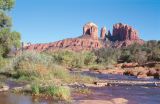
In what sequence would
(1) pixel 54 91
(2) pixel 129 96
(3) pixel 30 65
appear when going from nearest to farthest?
(1) pixel 54 91 < (2) pixel 129 96 < (3) pixel 30 65

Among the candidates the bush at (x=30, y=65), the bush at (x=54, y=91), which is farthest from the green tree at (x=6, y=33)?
the bush at (x=30, y=65)

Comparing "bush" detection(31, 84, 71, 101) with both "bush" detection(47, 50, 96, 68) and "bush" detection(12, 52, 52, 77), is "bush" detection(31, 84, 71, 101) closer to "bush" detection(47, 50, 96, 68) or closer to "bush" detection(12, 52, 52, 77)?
"bush" detection(12, 52, 52, 77)

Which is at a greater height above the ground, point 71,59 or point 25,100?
point 71,59

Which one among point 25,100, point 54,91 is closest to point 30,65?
point 54,91

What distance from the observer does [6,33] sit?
88.5 feet

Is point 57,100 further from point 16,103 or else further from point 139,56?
point 139,56

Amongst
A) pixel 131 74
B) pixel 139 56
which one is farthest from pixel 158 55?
pixel 131 74

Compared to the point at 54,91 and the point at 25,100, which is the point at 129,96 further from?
→ the point at 25,100

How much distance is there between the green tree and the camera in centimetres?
2703

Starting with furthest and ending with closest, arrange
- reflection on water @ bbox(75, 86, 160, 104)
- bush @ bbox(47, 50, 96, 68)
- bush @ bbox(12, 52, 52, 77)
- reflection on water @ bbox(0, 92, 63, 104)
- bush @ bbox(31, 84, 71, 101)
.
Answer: bush @ bbox(47, 50, 96, 68) < bush @ bbox(12, 52, 52, 77) < reflection on water @ bbox(75, 86, 160, 104) < bush @ bbox(31, 84, 71, 101) < reflection on water @ bbox(0, 92, 63, 104)

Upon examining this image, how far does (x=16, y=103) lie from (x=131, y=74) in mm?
54792

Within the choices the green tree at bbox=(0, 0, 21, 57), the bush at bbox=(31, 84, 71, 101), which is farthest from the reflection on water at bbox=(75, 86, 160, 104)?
the green tree at bbox=(0, 0, 21, 57)

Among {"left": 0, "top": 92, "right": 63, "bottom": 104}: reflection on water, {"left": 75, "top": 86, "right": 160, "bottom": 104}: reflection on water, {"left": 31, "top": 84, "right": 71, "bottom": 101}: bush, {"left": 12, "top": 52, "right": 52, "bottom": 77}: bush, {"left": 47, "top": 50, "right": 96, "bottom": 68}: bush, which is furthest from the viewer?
{"left": 47, "top": 50, "right": 96, "bottom": 68}: bush

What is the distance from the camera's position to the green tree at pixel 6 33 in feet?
88.7
